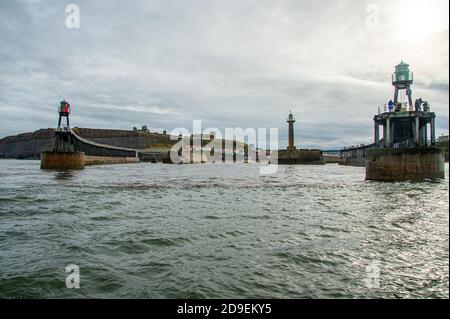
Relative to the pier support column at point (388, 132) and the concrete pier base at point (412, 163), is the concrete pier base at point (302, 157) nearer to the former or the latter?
the pier support column at point (388, 132)

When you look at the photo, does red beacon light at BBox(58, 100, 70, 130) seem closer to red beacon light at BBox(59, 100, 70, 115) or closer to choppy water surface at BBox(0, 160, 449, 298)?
red beacon light at BBox(59, 100, 70, 115)

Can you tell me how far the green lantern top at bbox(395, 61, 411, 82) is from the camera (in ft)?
132

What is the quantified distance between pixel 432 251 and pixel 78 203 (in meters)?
15.4

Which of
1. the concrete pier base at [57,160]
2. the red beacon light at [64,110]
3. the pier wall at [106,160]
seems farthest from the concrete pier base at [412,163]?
the pier wall at [106,160]

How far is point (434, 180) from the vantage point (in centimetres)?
2825

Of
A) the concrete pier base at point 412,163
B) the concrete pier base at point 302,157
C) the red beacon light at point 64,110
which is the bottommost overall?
the concrete pier base at point 412,163

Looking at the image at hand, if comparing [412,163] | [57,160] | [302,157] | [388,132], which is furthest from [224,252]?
[302,157]

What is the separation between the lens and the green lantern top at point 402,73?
40.2 meters

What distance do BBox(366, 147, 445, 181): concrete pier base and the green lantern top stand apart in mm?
16512

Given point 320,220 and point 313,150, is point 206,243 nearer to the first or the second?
point 320,220

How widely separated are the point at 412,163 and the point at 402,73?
63.0 ft

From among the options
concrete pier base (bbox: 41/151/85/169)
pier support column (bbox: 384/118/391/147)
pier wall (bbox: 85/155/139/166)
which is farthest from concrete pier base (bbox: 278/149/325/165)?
concrete pier base (bbox: 41/151/85/169)

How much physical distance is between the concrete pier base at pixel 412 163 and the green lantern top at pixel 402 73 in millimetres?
16512
